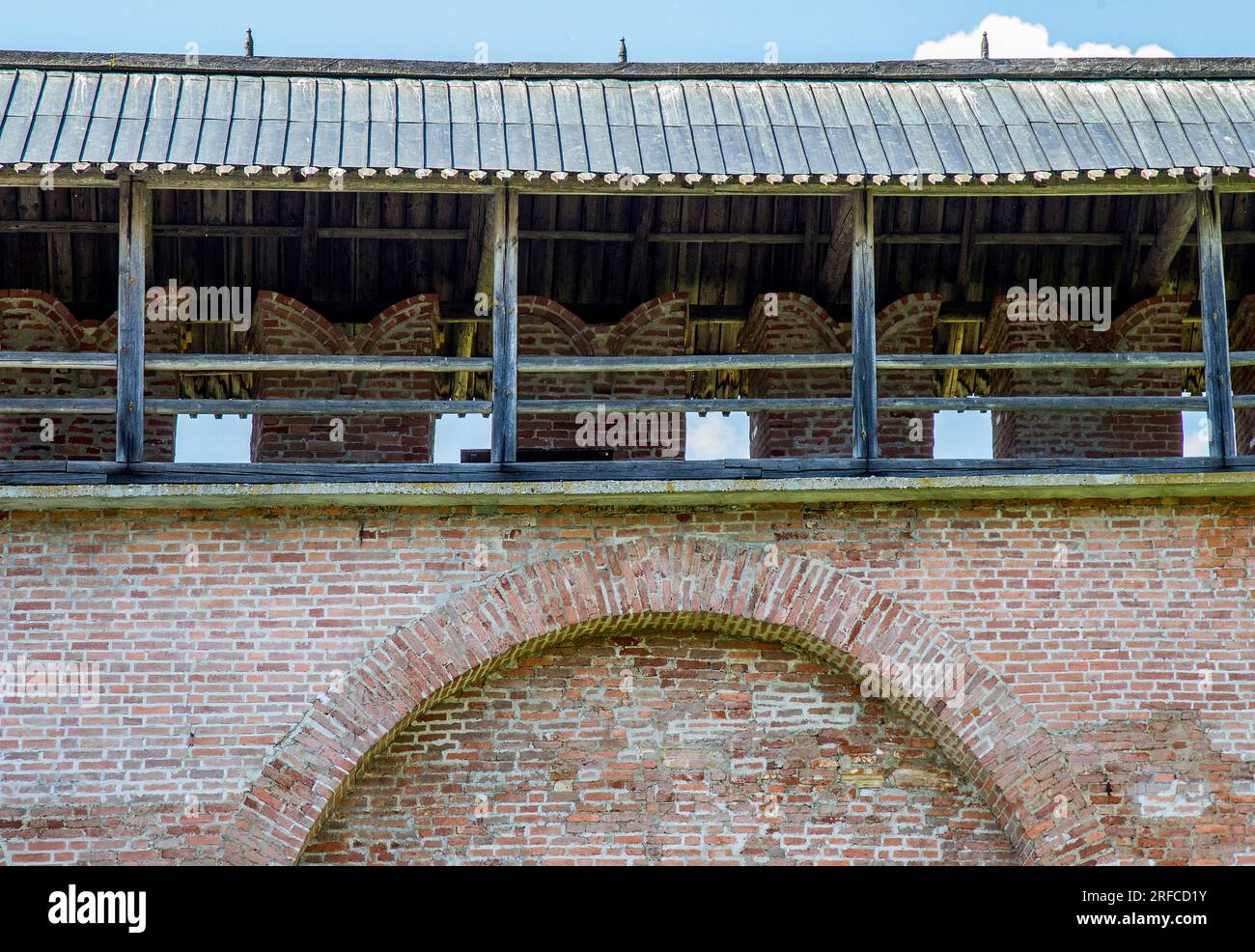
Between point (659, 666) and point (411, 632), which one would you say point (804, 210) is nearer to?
point (659, 666)

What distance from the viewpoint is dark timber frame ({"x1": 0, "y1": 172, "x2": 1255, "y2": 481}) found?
31.2 feet

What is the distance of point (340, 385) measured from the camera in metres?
11.1

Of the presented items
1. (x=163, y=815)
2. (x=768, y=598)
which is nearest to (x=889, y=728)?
(x=768, y=598)

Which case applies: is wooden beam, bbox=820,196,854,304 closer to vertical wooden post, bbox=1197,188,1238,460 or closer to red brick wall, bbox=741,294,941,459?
red brick wall, bbox=741,294,941,459

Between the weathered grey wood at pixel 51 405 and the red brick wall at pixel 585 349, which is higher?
the red brick wall at pixel 585 349

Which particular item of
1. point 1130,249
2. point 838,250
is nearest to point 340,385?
point 838,250

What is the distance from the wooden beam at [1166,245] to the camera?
10.5 m

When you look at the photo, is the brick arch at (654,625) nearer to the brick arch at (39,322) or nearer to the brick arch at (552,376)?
the brick arch at (552,376)

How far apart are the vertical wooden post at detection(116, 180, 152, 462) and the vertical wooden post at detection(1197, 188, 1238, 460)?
639 centimetres

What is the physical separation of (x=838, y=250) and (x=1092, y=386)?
210 centimetres

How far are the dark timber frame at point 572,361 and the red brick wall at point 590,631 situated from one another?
0.43 meters

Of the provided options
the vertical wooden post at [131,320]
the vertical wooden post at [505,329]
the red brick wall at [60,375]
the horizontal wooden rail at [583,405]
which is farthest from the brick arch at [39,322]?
the vertical wooden post at [505,329]

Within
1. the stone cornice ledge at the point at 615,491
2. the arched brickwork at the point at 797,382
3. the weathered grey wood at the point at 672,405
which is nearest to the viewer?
the stone cornice ledge at the point at 615,491

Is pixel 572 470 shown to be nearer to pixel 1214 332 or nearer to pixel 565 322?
pixel 565 322
